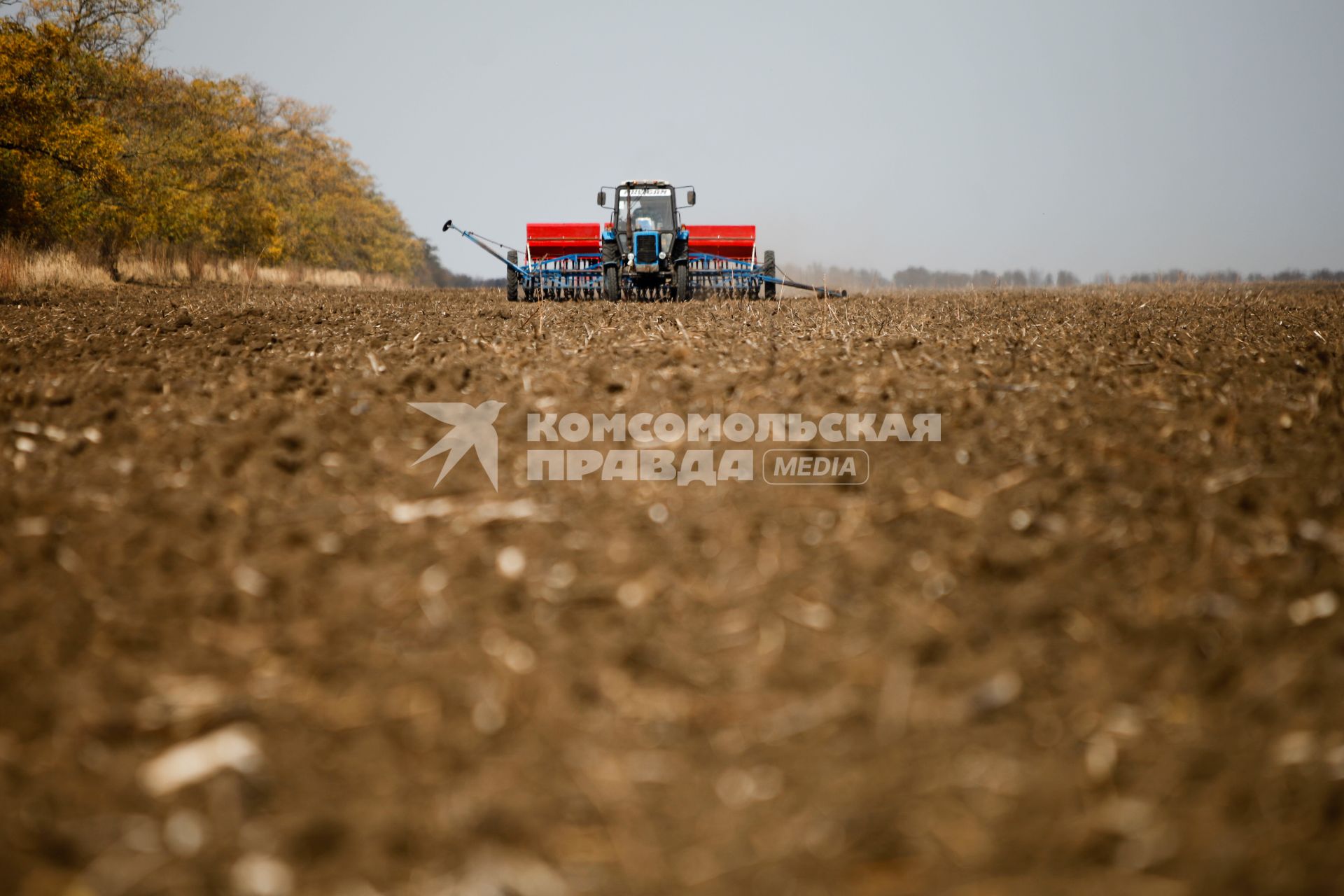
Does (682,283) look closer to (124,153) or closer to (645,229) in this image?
(645,229)

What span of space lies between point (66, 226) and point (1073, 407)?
2432 centimetres

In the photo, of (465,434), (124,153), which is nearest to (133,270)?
(124,153)

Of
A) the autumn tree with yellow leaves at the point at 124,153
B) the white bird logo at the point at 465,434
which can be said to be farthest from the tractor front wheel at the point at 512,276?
the white bird logo at the point at 465,434

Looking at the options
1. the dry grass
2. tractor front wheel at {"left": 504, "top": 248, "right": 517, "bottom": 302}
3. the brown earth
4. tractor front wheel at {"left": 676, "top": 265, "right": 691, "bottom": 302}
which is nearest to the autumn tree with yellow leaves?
the dry grass

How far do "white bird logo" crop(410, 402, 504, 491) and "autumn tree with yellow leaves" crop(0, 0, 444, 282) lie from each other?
651 inches

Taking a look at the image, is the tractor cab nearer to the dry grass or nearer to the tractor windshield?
the tractor windshield

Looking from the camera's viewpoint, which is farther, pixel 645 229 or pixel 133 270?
pixel 133 270

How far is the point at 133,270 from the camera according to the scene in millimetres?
22828

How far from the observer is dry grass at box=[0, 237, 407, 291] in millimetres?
16734

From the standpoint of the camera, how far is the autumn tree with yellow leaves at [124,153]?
16266mm

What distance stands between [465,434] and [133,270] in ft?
78.5

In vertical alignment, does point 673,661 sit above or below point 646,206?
below

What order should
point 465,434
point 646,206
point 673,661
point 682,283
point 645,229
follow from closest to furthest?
point 673,661, point 465,434, point 682,283, point 645,229, point 646,206

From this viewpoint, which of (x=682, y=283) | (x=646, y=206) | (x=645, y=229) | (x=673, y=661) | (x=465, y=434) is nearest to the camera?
(x=673, y=661)
